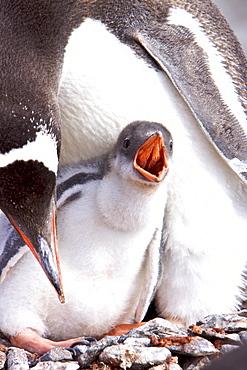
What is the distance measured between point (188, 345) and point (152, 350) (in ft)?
0.41

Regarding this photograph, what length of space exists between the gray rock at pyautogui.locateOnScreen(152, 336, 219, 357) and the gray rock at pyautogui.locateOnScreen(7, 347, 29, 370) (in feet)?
1.59

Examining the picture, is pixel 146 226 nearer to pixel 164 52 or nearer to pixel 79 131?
pixel 79 131

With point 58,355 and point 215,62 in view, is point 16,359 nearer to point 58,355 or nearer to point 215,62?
point 58,355

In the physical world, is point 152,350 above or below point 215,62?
below

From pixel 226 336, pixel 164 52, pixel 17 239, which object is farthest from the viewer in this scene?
pixel 164 52

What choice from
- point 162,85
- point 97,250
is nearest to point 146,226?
point 97,250

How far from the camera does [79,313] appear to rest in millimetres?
2953

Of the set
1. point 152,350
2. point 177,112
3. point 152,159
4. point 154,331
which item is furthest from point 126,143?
point 152,350

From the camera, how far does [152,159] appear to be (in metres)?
2.76

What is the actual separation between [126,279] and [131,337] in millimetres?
533

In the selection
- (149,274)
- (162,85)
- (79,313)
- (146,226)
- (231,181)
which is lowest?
(79,313)

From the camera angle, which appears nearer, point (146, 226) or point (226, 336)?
point (226, 336)

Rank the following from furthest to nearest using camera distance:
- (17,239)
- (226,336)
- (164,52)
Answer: (164,52) → (17,239) → (226,336)

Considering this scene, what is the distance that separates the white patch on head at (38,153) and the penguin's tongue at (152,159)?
1.24ft
